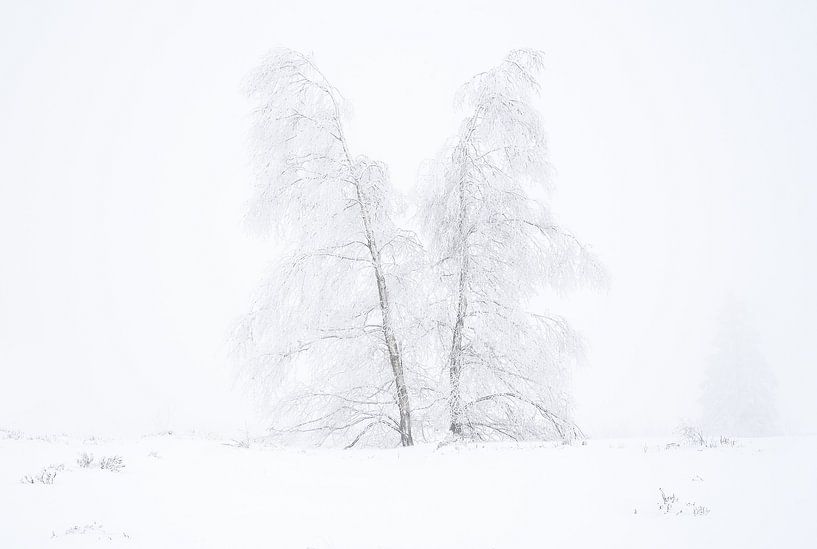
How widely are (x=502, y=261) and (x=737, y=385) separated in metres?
26.7

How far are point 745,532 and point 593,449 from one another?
3.69m

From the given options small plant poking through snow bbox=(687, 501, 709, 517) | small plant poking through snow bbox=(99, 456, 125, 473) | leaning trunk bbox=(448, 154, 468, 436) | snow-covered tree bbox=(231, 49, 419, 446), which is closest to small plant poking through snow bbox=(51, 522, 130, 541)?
small plant poking through snow bbox=(99, 456, 125, 473)

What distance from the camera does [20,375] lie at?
8938 cm

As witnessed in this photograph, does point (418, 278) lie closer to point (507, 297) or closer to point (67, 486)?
point (507, 297)

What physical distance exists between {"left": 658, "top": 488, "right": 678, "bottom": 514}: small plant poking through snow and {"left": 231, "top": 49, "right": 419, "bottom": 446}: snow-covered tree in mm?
5806

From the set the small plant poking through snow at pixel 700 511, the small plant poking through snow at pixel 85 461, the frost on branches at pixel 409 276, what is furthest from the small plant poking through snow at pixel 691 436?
the small plant poking through snow at pixel 85 461

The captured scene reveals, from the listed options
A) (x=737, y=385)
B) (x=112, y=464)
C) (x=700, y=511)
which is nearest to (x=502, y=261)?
(x=700, y=511)

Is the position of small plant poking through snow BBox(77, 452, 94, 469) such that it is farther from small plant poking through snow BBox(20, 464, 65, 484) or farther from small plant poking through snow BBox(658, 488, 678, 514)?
small plant poking through snow BBox(658, 488, 678, 514)

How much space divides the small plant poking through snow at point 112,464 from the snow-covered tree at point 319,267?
10.2 ft

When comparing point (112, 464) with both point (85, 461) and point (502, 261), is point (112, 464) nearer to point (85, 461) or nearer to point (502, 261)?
point (85, 461)

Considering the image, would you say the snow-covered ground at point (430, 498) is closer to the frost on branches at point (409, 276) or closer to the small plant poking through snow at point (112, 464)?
the small plant poking through snow at point (112, 464)

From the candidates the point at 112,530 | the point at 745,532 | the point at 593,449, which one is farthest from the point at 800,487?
the point at 112,530

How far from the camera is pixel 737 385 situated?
105 feet

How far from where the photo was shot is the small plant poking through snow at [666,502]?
6.40 metres
